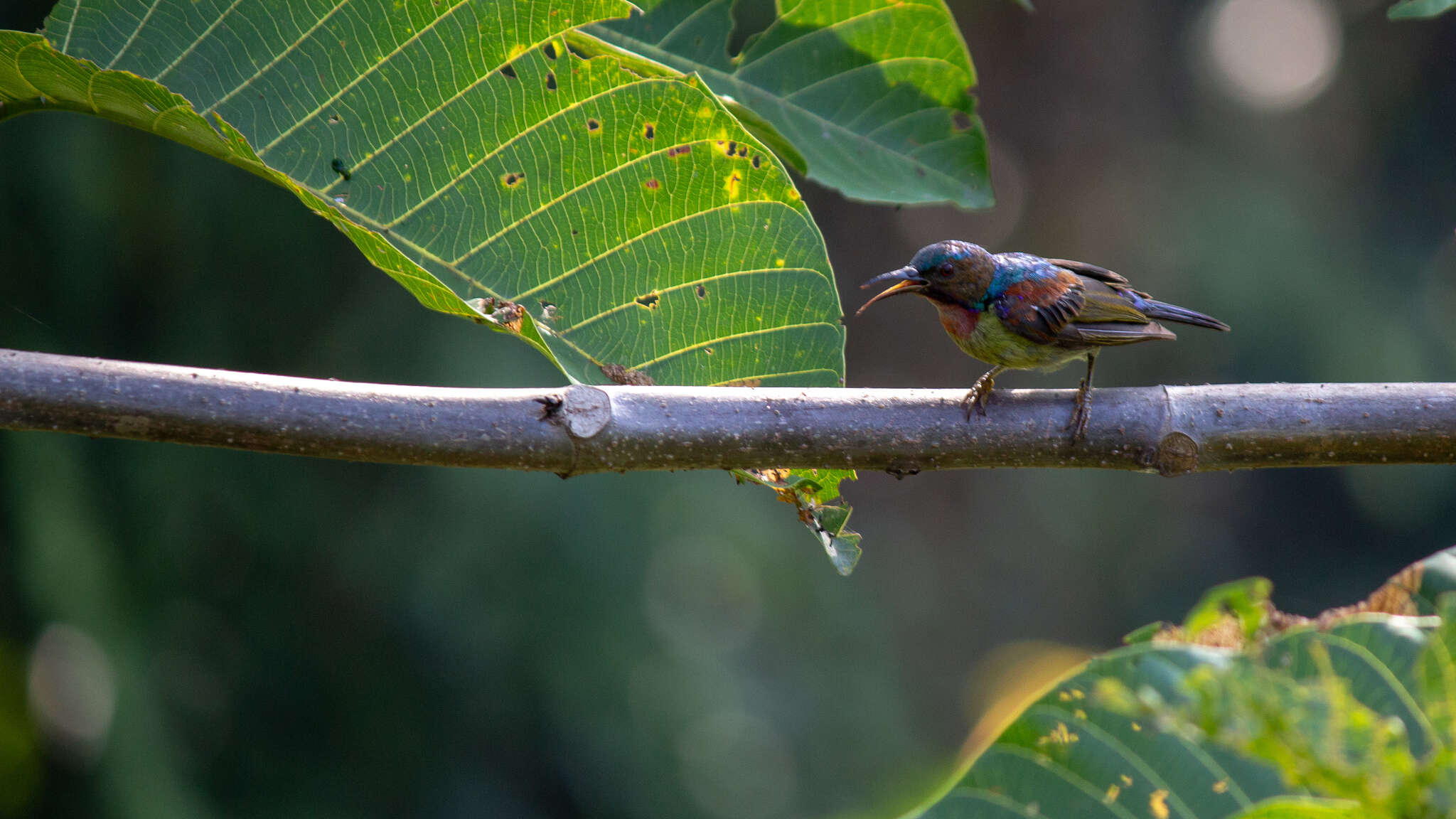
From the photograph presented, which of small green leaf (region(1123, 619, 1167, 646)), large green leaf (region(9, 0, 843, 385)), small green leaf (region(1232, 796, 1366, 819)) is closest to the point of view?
small green leaf (region(1232, 796, 1366, 819))

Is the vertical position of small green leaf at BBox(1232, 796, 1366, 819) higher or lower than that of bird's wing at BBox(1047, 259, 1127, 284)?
lower

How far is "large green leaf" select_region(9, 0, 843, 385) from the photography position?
4.10ft

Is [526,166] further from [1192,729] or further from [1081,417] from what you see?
[1192,729]

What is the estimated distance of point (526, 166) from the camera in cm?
136

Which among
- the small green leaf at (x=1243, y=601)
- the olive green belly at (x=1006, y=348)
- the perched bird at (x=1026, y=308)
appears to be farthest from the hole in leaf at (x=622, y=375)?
the small green leaf at (x=1243, y=601)

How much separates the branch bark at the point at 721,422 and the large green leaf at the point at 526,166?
16 centimetres

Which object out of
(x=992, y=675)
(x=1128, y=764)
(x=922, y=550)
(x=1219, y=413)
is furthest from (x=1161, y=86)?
(x=1128, y=764)

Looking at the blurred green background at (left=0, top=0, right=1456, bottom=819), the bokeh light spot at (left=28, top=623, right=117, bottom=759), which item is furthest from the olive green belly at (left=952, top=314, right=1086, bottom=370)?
the bokeh light spot at (left=28, top=623, right=117, bottom=759)

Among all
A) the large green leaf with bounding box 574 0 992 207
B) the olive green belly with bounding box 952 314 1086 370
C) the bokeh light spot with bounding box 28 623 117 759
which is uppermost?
the large green leaf with bounding box 574 0 992 207

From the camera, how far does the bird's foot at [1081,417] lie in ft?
4.16

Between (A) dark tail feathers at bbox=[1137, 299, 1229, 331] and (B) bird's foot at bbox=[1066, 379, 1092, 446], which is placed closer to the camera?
(B) bird's foot at bbox=[1066, 379, 1092, 446]

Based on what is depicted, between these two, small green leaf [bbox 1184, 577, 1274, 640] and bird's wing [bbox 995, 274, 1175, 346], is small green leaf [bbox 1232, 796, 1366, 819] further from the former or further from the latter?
bird's wing [bbox 995, 274, 1175, 346]

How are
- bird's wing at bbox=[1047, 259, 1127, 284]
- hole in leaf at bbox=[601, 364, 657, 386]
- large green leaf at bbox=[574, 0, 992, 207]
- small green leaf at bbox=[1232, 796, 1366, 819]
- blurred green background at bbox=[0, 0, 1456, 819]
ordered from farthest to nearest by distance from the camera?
blurred green background at bbox=[0, 0, 1456, 819], bird's wing at bbox=[1047, 259, 1127, 284], large green leaf at bbox=[574, 0, 992, 207], hole in leaf at bbox=[601, 364, 657, 386], small green leaf at bbox=[1232, 796, 1366, 819]

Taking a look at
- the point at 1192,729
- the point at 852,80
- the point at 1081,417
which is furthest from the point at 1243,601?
the point at 852,80
